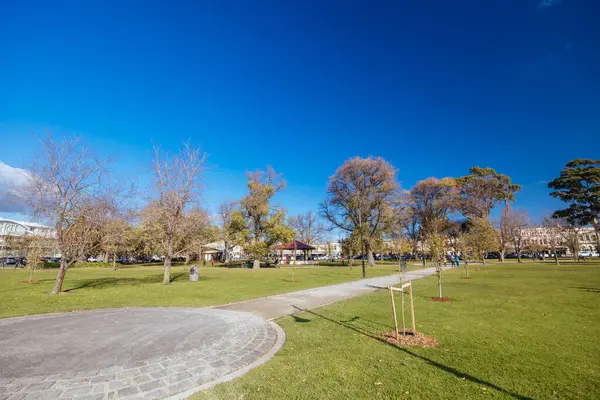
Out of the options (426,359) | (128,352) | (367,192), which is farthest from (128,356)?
(367,192)

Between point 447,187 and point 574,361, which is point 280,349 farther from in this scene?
point 447,187

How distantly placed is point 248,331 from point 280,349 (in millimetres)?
1463

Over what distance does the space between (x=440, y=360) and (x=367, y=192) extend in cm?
3484

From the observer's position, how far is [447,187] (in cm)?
4712

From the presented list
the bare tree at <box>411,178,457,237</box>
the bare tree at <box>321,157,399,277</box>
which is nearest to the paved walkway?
the bare tree at <box>321,157,399,277</box>

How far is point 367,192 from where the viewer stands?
3872cm

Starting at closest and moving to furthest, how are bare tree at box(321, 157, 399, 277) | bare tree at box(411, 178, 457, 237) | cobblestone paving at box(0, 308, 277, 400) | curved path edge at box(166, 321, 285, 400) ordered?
curved path edge at box(166, 321, 285, 400)
cobblestone paving at box(0, 308, 277, 400)
bare tree at box(321, 157, 399, 277)
bare tree at box(411, 178, 457, 237)

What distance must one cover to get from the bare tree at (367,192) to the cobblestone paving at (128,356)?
105 feet

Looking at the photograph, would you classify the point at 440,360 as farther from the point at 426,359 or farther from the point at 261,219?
the point at 261,219

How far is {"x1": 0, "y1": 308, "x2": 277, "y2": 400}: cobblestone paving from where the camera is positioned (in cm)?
379

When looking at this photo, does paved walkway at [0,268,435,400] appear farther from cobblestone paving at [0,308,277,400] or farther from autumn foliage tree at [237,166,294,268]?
autumn foliage tree at [237,166,294,268]

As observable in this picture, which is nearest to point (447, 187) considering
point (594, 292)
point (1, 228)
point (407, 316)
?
point (594, 292)

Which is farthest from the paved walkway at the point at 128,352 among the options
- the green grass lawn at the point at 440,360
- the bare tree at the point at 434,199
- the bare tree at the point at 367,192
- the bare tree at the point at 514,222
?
the bare tree at the point at 514,222

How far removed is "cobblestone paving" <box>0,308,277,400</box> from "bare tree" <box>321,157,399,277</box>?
3187 centimetres
